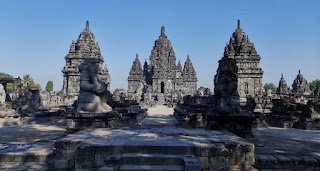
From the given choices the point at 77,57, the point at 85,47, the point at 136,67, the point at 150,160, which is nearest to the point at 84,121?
the point at 150,160

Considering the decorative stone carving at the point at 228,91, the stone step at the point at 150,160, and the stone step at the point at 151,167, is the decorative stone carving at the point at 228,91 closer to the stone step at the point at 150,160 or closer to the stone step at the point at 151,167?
the stone step at the point at 150,160

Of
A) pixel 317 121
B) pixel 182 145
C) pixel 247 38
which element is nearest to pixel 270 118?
pixel 317 121

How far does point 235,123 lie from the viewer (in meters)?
5.62

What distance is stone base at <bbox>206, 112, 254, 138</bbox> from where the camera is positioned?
555 centimetres

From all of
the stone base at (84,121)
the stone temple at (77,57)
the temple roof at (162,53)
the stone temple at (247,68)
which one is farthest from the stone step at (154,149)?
the temple roof at (162,53)

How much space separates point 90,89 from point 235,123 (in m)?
4.16

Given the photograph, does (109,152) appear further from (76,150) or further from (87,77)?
(87,77)

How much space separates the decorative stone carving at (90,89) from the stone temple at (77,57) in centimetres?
2886

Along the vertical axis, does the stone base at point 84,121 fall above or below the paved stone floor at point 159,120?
above

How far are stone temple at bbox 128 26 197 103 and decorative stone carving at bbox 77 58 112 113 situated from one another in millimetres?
37776

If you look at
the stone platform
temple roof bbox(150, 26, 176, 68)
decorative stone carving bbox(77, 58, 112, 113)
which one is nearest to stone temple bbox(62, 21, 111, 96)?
temple roof bbox(150, 26, 176, 68)

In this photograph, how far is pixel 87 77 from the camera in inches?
245

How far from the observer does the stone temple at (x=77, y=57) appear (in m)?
36.1

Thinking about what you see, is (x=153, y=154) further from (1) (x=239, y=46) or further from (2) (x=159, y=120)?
(1) (x=239, y=46)
